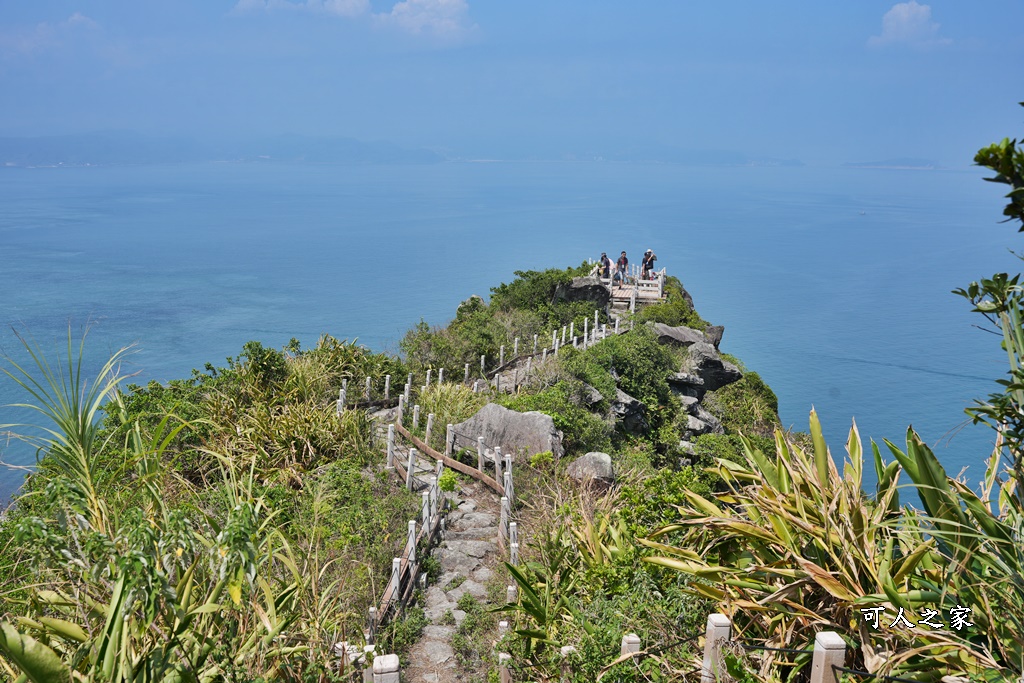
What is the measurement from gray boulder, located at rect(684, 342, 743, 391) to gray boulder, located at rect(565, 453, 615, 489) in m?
13.0

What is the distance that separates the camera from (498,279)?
75000 millimetres

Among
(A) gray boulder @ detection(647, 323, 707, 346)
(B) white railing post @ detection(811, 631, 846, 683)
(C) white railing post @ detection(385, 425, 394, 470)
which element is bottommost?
(A) gray boulder @ detection(647, 323, 707, 346)

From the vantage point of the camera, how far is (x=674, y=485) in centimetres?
738

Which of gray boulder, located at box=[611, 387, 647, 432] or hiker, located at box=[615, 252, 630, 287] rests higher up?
hiker, located at box=[615, 252, 630, 287]

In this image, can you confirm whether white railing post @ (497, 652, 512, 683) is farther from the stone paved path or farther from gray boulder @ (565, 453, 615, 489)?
gray boulder @ (565, 453, 615, 489)

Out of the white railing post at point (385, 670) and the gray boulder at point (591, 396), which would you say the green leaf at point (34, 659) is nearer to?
the white railing post at point (385, 670)

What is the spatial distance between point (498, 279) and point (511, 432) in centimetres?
6241

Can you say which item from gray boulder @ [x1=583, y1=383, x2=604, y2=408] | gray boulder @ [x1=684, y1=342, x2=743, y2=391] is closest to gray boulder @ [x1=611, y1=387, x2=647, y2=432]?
gray boulder @ [x1=583, y1=383, x2=604, y2=408]

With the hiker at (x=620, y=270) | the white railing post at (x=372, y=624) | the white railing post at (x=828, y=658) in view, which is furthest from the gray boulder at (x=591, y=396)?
the hiker at (x=620, y=270)

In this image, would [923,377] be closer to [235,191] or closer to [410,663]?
[410,663]

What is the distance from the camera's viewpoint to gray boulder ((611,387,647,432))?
18062 millimetres

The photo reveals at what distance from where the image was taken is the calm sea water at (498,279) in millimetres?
50500

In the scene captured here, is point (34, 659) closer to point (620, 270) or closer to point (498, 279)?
point (620, 270)

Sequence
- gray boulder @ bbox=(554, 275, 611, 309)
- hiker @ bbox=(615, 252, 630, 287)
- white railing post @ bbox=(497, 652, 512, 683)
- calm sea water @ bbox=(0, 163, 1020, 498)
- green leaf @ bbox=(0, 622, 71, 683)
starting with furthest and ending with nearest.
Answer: calm sea water @ bbox=(0, 163, 1020, 498) < hiker @ bbox=(615, 252, 630, 287) < gray boulder @ bbox=(554, 275, 611, 309) < white railing post @ bbox=(497, 652, 512, 683) < green leaf @ bbox=(0, 622, 71, 683)
